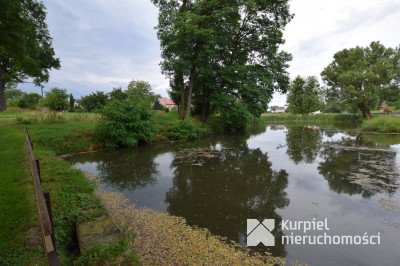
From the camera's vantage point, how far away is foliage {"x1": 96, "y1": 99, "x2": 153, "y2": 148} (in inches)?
443

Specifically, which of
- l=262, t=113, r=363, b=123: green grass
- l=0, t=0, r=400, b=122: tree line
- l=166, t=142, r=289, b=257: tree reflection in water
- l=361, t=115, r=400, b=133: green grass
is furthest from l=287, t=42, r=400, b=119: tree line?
l=166, t=142, r=289, b=257: tree reflection in water

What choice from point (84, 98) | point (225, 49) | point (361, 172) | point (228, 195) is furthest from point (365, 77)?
point (84, 98)

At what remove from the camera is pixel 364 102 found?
3228 centimetres

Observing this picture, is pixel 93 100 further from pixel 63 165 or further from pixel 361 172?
pixel 361 172

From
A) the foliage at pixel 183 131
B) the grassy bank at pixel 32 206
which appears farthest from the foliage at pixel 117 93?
the grassy bank at pixel 32 206

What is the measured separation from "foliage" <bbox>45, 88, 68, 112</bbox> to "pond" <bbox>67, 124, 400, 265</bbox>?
2683cm

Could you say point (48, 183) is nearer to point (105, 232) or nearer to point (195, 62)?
point (105, 232)

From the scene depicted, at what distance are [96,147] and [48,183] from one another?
7023mm

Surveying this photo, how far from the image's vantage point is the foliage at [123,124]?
36.9 feet

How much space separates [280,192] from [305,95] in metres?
47.1

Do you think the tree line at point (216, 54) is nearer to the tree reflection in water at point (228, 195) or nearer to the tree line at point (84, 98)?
the tree line at point (84, 98)

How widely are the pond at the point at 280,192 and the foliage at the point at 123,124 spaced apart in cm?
163

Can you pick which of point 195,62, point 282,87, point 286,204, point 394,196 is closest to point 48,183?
point 286,204

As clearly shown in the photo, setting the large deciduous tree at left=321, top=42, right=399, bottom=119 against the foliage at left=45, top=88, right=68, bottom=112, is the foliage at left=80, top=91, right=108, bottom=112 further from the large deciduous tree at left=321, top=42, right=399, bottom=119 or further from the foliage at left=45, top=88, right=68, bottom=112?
the large deciduous tree at left=321, top=42, right=399, bottom=119
